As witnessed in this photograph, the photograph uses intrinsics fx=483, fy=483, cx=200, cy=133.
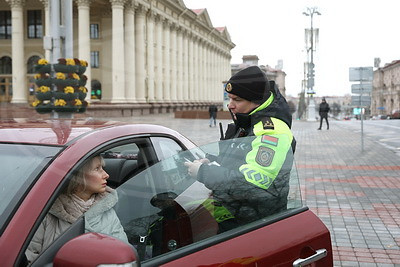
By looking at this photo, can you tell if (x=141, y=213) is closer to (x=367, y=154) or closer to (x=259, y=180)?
(x=259, y=180)

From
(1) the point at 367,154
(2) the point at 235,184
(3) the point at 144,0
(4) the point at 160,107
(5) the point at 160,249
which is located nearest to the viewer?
(5) the point at 160,249

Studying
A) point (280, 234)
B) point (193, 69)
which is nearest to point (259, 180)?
point (280, 234)

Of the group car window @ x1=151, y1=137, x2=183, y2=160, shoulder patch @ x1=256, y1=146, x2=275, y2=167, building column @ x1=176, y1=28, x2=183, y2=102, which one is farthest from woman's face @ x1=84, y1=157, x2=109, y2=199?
building column @ x1=176, y1=28, x2=183, y2=102

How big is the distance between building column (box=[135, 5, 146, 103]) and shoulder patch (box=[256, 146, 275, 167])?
41778 millimetres

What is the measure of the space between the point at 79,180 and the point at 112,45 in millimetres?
40587

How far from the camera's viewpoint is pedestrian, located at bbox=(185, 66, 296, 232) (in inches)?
90.7

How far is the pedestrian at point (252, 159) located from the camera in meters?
2.30

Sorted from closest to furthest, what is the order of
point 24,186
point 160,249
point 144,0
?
point 24,186 → point 160,249 → point 144,0

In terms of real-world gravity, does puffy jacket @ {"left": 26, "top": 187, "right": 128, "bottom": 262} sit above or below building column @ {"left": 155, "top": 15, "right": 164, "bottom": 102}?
below

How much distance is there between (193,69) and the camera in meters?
62.9

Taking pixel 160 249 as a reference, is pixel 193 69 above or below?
above

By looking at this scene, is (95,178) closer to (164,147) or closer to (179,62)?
(164,147)

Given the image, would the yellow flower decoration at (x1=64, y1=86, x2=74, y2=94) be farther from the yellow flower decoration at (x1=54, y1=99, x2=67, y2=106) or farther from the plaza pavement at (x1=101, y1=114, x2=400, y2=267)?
the plaza pavement at (x1=101, y1=114, x2=400, y2=267)

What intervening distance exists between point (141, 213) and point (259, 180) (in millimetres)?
604
